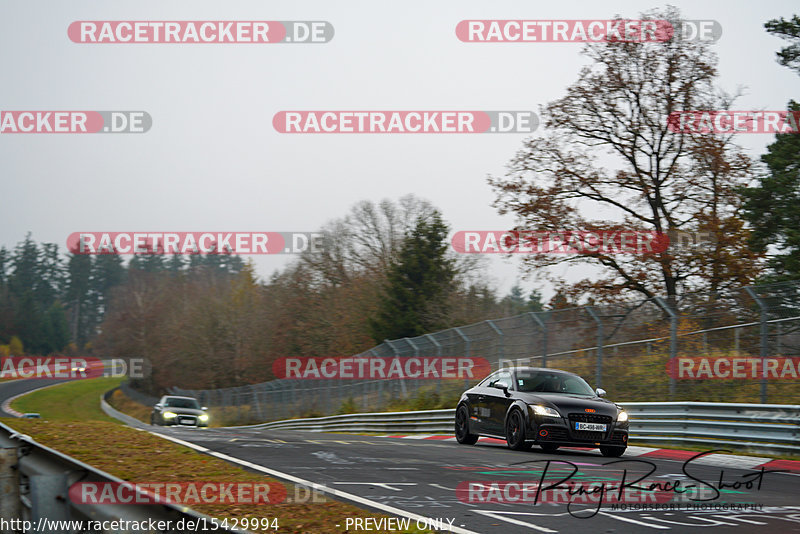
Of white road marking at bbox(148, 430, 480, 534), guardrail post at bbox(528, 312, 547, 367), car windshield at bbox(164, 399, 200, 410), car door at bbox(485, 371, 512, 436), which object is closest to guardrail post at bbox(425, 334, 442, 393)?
guardrail post at bbox(528, 312, 547, 367)

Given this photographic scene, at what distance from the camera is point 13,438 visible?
5.85 m

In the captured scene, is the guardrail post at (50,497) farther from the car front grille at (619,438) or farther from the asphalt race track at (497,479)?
the car front grille at (619,438)

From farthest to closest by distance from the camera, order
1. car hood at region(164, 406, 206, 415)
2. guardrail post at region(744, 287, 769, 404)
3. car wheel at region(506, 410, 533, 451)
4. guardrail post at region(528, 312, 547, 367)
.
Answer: car hood at region(164, 406, 206, 415)
guardrail post at region(528, 312, 547, 367)
guardrail post at region(744, 287, 769, 404)
car wheel at region(506, 410, 533, 451)

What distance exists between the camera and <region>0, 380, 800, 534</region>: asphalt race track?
6.70 m

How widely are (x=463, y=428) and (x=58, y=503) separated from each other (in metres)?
12.1

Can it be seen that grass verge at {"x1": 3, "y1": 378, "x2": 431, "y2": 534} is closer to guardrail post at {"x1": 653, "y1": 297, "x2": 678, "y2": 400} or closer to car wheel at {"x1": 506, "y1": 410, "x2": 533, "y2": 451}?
car wheel at {"x1": 506, "y1": 410, "x2": 533, "y2": 451}

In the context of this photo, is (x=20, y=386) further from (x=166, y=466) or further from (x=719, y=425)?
(x=166, y=466)

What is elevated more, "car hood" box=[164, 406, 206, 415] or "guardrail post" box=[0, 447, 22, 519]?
"guardrail post" box=[0, 447, 22, 519]

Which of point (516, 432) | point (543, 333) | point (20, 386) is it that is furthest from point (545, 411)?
point (20, 386)

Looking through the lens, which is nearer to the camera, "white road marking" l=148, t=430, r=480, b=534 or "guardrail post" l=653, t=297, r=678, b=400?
"white road marking" l=148, t=430, r=480, b=534

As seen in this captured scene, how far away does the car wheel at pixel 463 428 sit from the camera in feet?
52.0

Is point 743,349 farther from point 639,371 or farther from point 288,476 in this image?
point 288,476

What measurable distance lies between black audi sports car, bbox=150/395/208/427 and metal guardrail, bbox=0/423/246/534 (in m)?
27.2

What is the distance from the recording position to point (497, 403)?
14.7 metres
